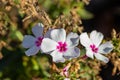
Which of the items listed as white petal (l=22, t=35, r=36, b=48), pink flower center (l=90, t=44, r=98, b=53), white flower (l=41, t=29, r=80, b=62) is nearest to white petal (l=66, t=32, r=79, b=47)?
white flower (l=41, t=29, r=80, b=62)

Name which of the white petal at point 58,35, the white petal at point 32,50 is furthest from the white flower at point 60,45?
the white petal at point 32,50

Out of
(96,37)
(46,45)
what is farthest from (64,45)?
(96,37)

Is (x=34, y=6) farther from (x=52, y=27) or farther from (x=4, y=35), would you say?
(x=4, y=35)

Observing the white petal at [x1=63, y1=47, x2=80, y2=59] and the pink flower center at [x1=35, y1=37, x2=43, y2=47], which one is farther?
the pink flower center at [x1=35, y1=37, x2=43, y2=47]

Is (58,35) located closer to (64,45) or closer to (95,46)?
(64,45)

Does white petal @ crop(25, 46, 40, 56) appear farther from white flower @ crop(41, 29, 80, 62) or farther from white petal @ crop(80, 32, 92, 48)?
white petal @ crop(80, 32, 92, 48)

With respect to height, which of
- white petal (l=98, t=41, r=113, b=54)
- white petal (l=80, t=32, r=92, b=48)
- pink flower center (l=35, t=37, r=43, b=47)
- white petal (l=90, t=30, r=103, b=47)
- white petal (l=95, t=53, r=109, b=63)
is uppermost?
pink flower center (l=35, t=37, r=43, b=47)

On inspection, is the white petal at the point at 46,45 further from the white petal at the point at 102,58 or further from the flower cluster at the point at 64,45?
the white petal at the point at 102,58
